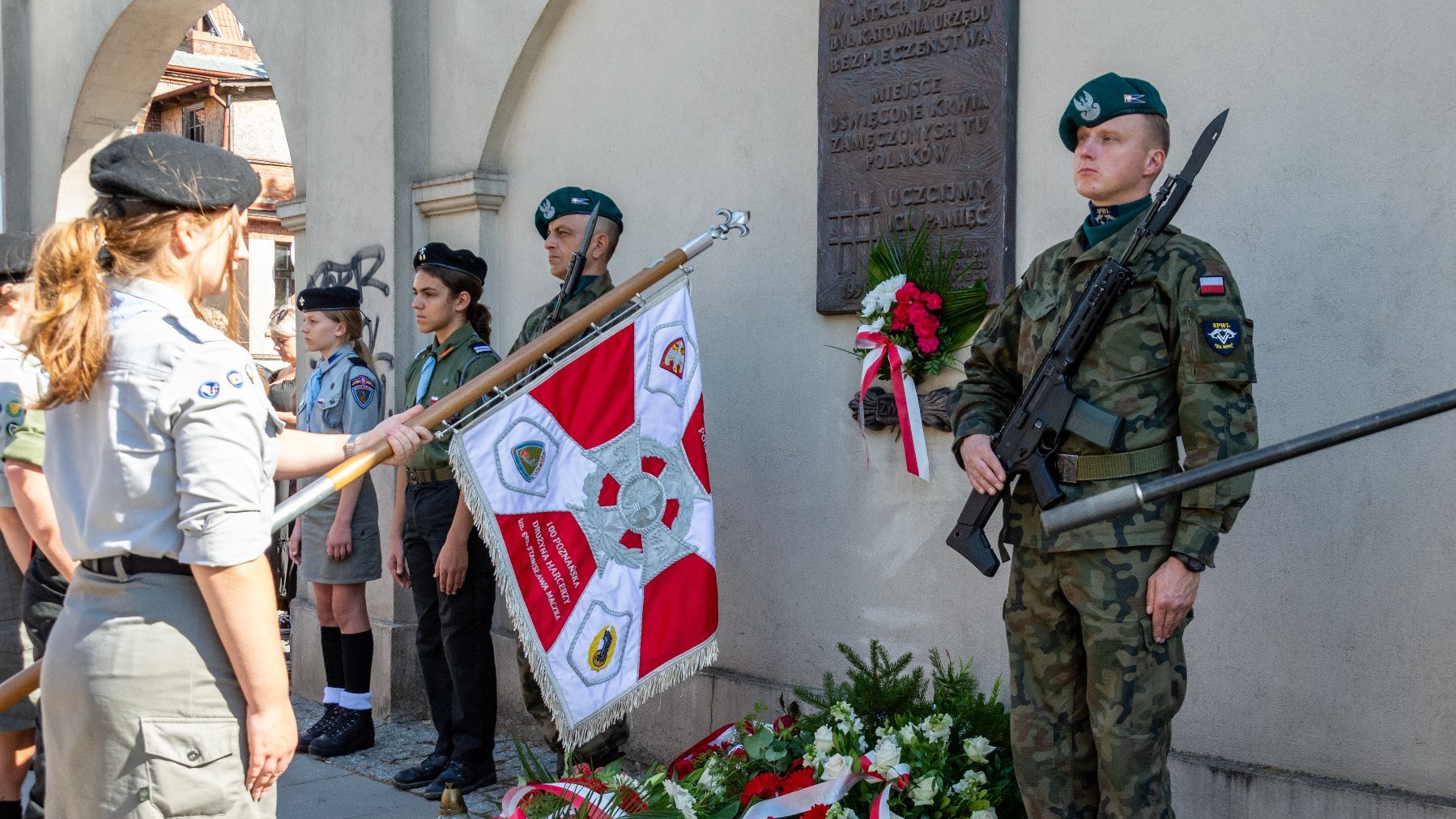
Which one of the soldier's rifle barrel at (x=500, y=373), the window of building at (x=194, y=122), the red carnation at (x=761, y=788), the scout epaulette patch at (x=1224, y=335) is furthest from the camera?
the window of building at (x=194, y=122)

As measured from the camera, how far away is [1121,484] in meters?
2.91

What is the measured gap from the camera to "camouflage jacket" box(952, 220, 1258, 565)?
2.79 m

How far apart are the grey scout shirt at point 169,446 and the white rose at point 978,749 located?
6.61 feet

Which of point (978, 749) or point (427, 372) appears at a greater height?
point (427, 372)

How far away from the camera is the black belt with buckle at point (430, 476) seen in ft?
15.6

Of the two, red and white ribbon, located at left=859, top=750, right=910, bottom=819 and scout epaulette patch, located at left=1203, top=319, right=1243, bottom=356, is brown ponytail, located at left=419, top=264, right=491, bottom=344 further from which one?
scout epaulette patch, located at left=1203, top=319, right=1243, bottom=356

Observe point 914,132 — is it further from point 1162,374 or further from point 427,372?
point 427,372

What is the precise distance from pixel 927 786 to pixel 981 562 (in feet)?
2.08

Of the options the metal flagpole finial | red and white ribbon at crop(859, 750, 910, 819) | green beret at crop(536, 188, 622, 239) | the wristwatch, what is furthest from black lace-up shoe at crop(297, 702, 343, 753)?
the wristwatch

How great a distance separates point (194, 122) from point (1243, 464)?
2901 cm

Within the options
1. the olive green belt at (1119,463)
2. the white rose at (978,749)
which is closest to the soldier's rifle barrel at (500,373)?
the olive green belt at (1119,463)

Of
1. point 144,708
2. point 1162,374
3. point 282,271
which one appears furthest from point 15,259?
point 282,271

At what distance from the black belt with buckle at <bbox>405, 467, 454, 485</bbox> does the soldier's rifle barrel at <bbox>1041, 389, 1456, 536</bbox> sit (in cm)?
327

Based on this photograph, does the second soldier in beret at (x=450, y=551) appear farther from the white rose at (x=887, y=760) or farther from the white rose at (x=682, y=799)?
the white rose at (x=887, y=760)
